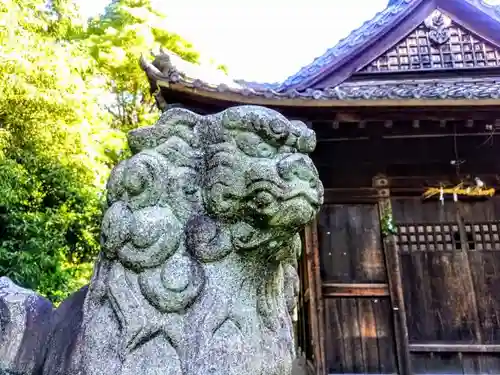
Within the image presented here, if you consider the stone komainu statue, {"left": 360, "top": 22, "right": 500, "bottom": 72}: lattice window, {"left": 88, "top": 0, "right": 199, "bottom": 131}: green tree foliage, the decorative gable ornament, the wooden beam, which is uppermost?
{"left": 88, "top": 0, "right": 199, "bottom": 131}: green tree foliage

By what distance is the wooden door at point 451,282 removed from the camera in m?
5.64

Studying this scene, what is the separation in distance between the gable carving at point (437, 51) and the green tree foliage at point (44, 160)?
4.81m

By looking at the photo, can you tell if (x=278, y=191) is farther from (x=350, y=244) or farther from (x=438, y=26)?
(x=438, y=26)

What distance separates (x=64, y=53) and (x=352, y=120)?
A: 18.5 ft

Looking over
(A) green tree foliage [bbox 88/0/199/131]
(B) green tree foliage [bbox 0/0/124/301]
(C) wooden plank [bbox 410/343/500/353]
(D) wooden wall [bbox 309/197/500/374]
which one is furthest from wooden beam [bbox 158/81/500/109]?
(A) green tree foliage [bbox 88/0/199/131]

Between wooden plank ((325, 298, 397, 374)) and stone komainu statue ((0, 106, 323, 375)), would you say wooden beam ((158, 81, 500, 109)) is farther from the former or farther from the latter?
stone komainu statue ((0, 106, 323, 375))

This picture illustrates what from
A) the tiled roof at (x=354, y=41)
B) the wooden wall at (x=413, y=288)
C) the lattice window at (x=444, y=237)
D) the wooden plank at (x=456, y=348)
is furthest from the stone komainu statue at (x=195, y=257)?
the tiled roof at (x=354, y=41)

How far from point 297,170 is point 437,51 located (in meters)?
6.13

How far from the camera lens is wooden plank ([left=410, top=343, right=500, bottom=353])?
18.4 feet

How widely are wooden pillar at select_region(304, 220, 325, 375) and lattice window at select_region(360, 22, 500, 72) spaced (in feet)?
8.71

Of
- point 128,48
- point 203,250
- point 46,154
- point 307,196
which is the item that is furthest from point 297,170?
point 128,48

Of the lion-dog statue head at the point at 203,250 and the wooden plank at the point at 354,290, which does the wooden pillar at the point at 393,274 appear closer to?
the wooden plank at the point at 354,290

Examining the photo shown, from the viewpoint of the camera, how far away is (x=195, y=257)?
1.77 meters

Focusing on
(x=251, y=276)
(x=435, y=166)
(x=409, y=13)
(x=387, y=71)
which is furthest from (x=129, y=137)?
(x=409, y=13)
